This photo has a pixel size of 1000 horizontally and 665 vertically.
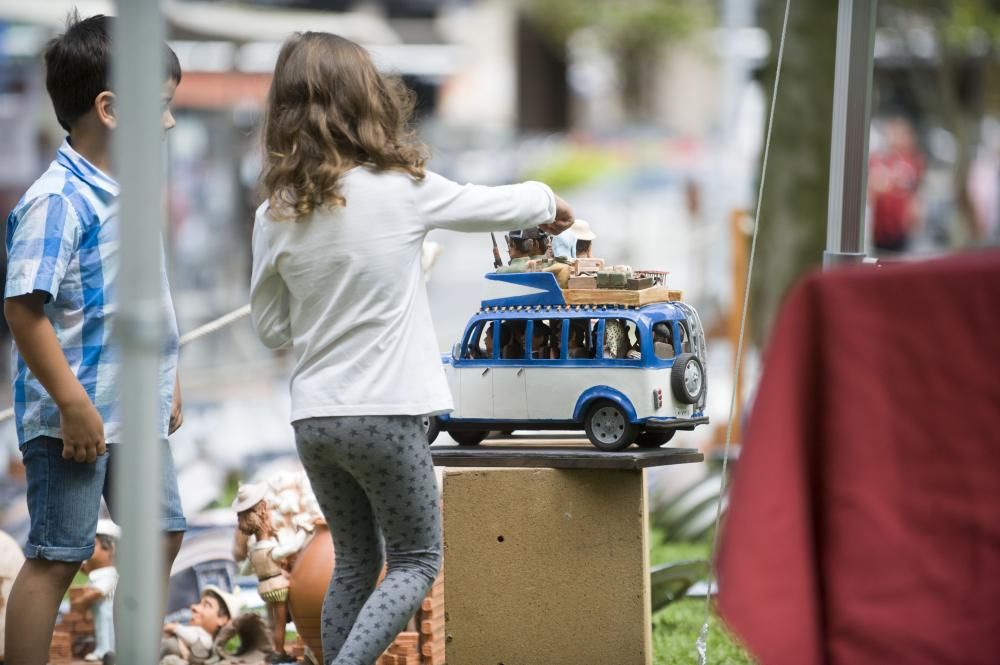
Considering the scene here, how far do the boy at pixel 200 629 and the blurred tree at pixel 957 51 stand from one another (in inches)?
533

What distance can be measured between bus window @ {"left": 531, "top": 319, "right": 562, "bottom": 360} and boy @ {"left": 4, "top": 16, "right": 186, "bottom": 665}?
890 mm

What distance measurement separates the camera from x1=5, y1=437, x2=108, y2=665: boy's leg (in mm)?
3053

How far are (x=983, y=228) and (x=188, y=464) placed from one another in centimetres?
1354

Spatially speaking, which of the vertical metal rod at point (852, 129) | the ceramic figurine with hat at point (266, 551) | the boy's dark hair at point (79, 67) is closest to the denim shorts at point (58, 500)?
the ceramic figurine with hat at point (266, 551)

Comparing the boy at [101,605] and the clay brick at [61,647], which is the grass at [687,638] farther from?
the clay brick at [61,647]

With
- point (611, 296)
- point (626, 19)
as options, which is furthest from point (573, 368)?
point (626, 19)

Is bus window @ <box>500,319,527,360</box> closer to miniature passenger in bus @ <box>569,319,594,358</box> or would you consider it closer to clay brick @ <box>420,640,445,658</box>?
miniature passenger in bus @ <box>569,319,594,358</box>

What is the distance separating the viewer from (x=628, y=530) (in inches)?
131

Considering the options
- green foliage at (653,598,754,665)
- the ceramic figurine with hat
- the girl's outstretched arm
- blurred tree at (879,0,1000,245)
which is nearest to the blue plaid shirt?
the girl's outstretched arm

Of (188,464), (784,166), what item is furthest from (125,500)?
(784,166)

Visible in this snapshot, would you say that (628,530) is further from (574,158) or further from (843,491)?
(574,158)

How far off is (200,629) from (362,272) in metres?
1.49

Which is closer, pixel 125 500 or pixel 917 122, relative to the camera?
pixel 125 500

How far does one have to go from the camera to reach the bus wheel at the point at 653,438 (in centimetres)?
335
